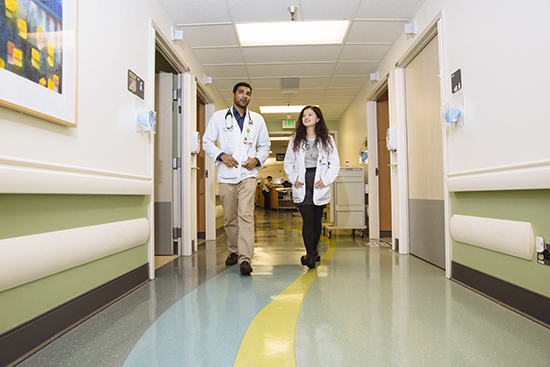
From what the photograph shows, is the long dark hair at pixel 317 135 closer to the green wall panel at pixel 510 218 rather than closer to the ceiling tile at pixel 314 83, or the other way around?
the green wall panel at pixel 510 218

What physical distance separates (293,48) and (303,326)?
333 centimetres

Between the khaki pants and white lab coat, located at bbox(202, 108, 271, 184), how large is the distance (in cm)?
8

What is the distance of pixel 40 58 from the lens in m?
1.35

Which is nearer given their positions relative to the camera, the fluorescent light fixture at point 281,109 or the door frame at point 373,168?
the door frame at point 373,168

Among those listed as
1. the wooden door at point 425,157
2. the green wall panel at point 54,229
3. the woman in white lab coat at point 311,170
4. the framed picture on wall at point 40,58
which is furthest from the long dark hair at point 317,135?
the framed picture on wall at point 40,58

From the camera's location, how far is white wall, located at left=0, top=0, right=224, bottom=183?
1350mm

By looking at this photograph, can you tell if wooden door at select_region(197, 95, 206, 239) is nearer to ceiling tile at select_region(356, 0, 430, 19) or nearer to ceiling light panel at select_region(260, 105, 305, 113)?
ceiling light panel at select_region(260, 105, 305, 113)

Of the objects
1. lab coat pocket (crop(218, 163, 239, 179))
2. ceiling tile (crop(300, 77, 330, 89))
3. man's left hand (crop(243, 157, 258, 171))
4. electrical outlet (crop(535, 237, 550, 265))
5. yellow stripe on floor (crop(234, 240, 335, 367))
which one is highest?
ceiling tile (crop(300, 77, 330, 89))

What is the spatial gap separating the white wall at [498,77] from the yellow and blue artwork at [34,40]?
7.81 feet

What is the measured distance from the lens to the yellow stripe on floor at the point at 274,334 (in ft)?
3.98

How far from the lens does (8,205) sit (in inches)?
48.2

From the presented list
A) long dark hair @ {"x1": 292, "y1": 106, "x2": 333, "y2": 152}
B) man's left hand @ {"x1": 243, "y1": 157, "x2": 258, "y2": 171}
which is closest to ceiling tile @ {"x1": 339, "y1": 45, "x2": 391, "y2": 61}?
long dark hair @ {"x1": 292, "y1": 106, "x2": 333, "y2": 152}

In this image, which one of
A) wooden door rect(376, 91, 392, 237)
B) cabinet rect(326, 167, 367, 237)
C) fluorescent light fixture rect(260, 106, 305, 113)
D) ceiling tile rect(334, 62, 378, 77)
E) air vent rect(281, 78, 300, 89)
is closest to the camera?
ceiling tile rect(334, 62, 378, 77)

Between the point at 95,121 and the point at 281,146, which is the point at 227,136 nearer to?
the point at 95,121
